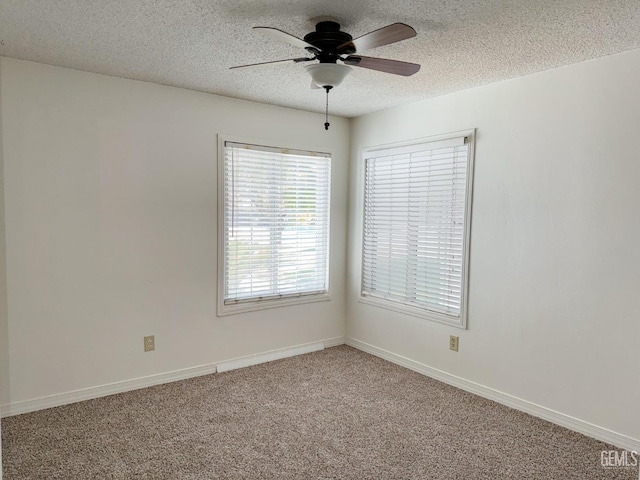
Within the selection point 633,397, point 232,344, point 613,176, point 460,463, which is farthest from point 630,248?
point 232,344

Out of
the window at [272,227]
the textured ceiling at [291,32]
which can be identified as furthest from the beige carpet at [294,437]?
the textured ceiling at [291,32]

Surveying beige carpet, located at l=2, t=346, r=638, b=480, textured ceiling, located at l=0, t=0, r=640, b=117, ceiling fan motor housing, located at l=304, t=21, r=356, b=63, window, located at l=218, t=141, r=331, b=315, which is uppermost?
textured ceiling, located at l=0, t=0, r=640, b=117

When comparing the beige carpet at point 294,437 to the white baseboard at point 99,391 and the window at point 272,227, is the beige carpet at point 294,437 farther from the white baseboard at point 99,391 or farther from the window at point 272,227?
the window at point 272,227

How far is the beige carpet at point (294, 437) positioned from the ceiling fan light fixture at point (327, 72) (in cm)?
211

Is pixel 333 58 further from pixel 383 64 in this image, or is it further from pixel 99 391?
pixel 99 391

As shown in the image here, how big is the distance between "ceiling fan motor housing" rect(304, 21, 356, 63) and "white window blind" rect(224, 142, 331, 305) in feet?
5.44

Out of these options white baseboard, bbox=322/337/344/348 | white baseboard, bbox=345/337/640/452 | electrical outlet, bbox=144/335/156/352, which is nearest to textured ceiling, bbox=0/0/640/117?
electrical outlet, bbox=144/335/156/352

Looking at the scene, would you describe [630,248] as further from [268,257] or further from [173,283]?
[173,283]

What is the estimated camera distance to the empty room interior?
246cm

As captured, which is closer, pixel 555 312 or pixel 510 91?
pixel 555 312

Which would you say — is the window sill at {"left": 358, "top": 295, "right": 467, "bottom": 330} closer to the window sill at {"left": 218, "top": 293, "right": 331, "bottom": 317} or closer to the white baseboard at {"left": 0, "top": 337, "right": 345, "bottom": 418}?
the window sill at {"left": 218, "top": 293, "right": 331, "bottom": 317}

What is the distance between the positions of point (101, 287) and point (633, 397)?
3547mm

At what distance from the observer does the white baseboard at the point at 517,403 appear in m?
2.72

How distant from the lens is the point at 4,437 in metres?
2.72
